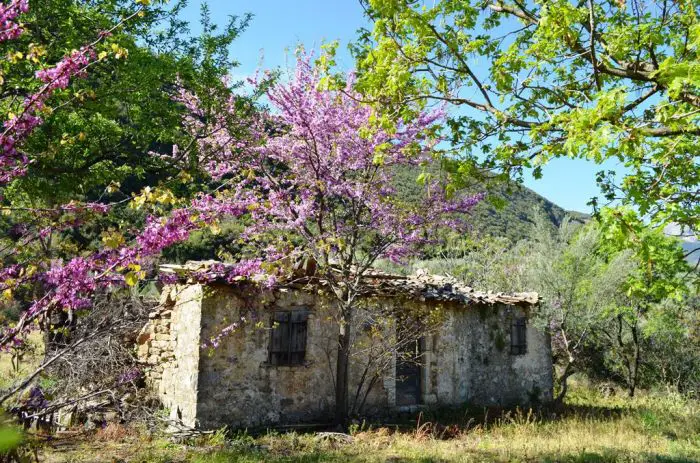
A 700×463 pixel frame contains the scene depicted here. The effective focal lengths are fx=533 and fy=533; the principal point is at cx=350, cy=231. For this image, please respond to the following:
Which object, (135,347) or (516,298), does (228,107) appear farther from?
(516,298)

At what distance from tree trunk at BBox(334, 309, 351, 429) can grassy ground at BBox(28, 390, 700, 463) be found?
0.45 meters

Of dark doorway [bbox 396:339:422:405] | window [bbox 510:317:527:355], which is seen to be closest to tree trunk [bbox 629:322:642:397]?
window [bbox 510:317:527:355]

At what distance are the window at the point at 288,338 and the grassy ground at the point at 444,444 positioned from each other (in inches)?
63.7

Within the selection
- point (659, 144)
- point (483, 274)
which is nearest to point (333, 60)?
point (659, 144)

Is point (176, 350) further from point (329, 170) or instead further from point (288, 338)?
point (329, 170)

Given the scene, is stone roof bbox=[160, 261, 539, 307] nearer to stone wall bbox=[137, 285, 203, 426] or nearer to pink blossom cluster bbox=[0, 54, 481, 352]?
stone wall bbox=[137, 285, 203, 426]

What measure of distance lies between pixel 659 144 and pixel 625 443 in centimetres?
641

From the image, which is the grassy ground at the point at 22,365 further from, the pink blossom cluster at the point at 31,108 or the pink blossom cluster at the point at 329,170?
the pink blossom cluster at the point at 329,170

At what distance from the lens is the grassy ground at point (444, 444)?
8.35 m

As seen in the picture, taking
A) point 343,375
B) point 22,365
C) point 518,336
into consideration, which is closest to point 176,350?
point 343,375

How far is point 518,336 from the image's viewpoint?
1564 centimetres

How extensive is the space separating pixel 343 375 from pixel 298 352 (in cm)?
112

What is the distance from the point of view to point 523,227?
147 ft

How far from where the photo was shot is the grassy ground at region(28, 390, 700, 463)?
8.35 metres
